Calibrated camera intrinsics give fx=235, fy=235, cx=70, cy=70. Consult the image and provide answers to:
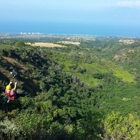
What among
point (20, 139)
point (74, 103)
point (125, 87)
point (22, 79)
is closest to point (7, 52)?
point (22, 79)

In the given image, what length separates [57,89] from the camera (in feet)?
138

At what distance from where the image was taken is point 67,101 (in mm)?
39844

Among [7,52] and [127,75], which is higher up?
[7,52]

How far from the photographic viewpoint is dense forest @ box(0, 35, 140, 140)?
14815 mm

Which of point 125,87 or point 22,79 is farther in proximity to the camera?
point 125,87

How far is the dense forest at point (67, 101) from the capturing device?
48.6 ft

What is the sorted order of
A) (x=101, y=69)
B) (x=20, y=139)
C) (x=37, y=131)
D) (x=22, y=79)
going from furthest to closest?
(x=101, y=69)
(x=22, y=79)
(x=37, y=131)
(x=20, y=139)

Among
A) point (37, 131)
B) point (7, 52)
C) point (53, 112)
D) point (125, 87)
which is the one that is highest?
point (7, 52)

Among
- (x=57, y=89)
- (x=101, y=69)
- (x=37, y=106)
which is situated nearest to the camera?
(x=37, y=106)

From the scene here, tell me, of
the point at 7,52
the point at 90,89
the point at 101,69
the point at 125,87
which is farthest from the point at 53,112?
the point at 101,69

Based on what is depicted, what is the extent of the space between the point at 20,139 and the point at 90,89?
4172 centimetres

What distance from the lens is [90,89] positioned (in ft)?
174

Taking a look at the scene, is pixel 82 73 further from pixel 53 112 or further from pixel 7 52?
pixel 53 112

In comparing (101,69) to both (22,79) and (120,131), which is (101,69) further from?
(120,131)
